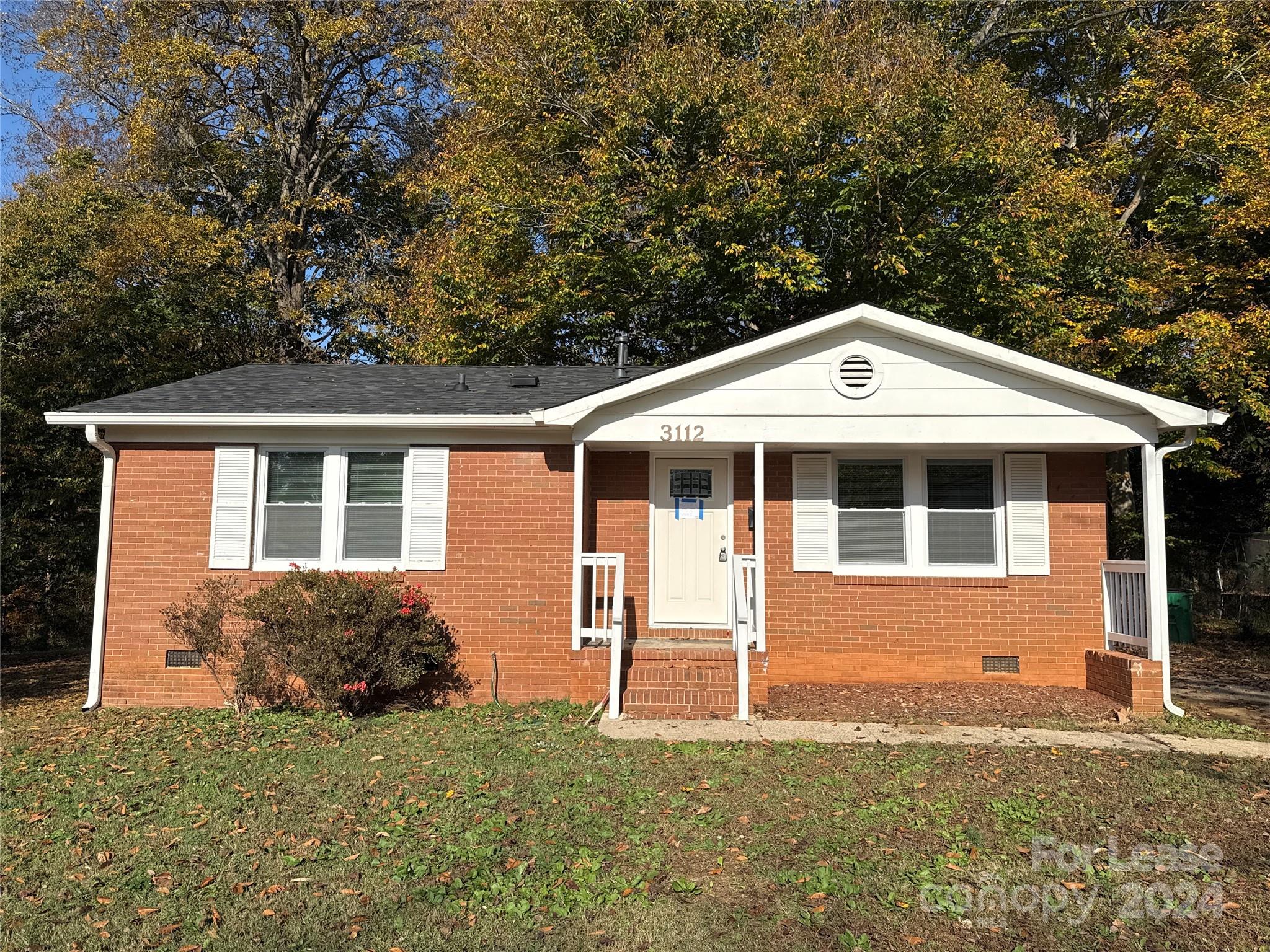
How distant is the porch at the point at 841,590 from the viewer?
933 centimetres

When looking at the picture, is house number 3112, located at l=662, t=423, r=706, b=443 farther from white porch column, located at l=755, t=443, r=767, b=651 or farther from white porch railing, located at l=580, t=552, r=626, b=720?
white porch railing, located at l=580, t=552, r=626, b=720

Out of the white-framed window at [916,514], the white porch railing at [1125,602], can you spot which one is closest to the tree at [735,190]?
the white-framed window at [916,514]

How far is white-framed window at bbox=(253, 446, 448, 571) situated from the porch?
5.60ft

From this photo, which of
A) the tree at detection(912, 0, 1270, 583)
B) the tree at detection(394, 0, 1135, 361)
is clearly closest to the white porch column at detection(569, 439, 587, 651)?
the tree at detection(394, 0, 1135, 361)

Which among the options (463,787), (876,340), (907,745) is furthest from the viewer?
(876,340)

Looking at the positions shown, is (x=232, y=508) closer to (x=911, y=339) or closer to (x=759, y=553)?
(x=759, y=553)

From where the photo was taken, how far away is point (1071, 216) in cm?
1553

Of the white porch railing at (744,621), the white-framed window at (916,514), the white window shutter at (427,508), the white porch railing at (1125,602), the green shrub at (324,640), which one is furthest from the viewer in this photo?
the white-framed window at (916,514)

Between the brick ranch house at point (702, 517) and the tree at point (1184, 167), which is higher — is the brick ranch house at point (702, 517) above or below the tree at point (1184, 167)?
below

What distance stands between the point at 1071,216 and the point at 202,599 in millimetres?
15825

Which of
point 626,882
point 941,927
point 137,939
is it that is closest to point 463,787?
point 626,882

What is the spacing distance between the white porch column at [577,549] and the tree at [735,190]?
7.68 metres

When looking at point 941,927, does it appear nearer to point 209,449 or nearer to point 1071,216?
point 209,449

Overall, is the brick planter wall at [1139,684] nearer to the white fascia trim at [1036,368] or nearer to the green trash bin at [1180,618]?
the white fascia trim at [1036,368]
